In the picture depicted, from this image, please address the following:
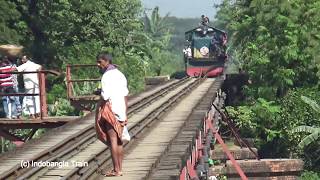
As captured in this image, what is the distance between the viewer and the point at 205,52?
32750mm

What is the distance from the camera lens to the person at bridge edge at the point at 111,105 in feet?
23.2

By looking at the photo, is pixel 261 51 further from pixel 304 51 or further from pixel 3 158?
pixel 3 158

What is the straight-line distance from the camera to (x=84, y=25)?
99.0ft

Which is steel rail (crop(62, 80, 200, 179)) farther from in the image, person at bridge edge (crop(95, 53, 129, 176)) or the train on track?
the train on track

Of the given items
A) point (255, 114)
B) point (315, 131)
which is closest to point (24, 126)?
point (315, 131)

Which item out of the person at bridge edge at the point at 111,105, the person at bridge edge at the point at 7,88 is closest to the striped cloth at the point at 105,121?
the person at bridge edge at the point at 111,105

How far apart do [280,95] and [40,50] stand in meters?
11.2

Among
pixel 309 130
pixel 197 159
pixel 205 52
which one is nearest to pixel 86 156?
pixel 197 159

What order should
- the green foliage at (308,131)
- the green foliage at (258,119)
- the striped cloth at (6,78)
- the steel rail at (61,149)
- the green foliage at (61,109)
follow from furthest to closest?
the green foliage at (258,119) → the green foliage at (61,109) → the green foliage at (308,131) → the striped cloth at (6,78) → the steel rail at (61,149)

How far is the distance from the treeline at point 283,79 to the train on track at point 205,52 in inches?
111

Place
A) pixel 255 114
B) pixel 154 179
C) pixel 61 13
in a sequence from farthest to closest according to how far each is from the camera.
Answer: pixel 61 13, pixel 255 114, pixel 154 179

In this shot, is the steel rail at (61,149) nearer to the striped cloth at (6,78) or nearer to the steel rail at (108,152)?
the steel rail at (108,152)

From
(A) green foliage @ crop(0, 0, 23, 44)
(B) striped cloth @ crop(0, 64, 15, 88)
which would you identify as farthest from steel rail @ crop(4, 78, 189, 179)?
(A) green foliage @ crop(0, 0, 23, 44)

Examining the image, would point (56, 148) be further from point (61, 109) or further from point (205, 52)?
point (205, 52)
